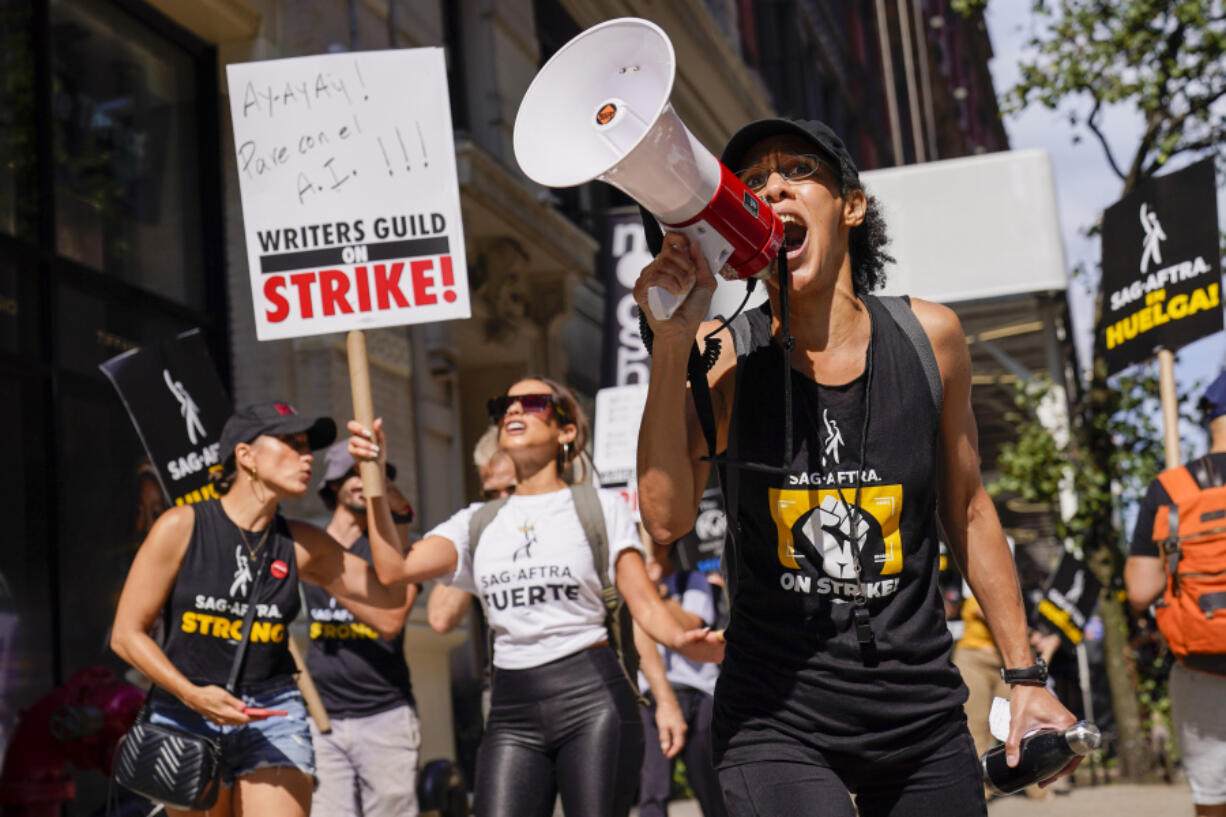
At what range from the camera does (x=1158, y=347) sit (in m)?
8.69

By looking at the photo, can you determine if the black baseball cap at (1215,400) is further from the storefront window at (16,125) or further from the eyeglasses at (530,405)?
the storefront window at (16,125)

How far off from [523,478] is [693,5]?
1480cm

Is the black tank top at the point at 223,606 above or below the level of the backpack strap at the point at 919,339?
below

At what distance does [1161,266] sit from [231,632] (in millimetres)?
6024

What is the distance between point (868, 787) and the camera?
298cm

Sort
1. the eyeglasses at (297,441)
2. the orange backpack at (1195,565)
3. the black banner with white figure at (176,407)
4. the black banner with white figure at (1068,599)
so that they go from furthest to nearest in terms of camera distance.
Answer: the black banner with white figure at (1068,599), the black banner with white figure at (176,407), the orange backpack at (1195,565), the eyeglasses at (297,441)

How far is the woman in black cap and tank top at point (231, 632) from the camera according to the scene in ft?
15.1

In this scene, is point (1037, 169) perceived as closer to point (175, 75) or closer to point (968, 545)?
point (175, 75)

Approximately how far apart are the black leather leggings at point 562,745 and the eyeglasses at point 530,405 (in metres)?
0.86

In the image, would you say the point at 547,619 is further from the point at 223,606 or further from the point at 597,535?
the point at 223,606

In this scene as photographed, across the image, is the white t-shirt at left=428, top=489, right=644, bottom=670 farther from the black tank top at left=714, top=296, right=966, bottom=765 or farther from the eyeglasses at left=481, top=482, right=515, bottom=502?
the black tank top at left=714, top=296, right=966, bottom=765

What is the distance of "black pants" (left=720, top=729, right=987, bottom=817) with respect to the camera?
2824mm

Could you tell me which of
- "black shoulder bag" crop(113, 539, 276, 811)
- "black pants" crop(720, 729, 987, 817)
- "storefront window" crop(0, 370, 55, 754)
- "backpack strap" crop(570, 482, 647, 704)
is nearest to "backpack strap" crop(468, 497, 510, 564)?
"backpack strap" crop(570, 482, 647, 704)

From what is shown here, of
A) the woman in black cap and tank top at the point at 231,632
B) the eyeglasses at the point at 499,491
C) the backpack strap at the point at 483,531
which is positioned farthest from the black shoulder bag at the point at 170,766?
the eyeglasses at the point at 499,491
